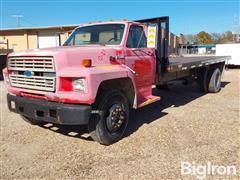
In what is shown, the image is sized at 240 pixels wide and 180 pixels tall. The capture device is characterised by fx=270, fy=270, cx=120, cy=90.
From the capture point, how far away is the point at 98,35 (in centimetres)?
570

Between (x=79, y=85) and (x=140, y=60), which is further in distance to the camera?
(x=140, y=60)

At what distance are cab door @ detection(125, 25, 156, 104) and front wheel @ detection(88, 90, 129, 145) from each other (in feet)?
2.43

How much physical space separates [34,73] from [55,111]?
32.0 inches

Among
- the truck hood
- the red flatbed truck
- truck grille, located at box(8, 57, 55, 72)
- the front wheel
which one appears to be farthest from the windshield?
truck grille, located at box(8, 57, 55, 72)

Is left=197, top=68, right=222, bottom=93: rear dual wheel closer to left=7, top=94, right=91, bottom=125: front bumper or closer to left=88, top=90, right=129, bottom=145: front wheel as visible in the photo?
left=88, top=90, right=129, bottom=145: front wheel

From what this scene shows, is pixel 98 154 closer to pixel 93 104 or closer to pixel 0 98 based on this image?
pixel 93 104

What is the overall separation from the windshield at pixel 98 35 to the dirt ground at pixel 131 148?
6.10 ft

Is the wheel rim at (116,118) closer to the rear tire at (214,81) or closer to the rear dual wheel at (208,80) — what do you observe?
the rear dual wheel at (208,80)

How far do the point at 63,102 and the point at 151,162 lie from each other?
1.66m

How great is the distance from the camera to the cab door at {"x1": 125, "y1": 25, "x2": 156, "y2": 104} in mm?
5410

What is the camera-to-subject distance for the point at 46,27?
30250 mm

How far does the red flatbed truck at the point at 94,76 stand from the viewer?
13.7 feet

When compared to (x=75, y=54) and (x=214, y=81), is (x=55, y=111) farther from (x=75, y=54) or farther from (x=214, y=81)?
(x=214, y=81)

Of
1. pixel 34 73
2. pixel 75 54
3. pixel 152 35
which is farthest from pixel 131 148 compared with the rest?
pixel 152 35
